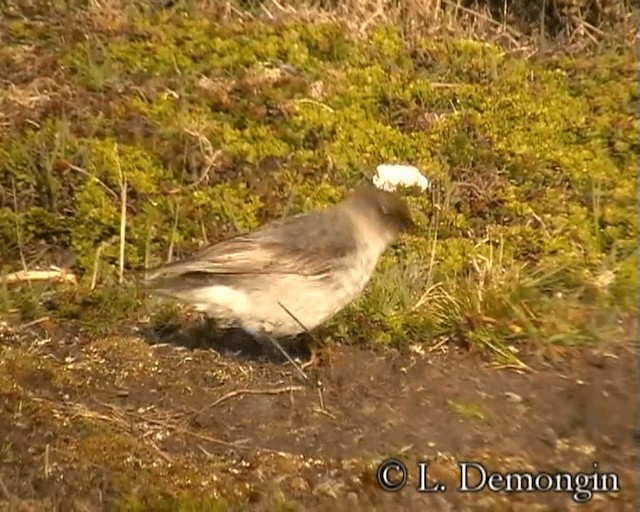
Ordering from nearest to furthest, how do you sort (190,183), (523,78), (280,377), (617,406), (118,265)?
(617,406)
(280,377)
(118,265)
(190,183)
(523,78)

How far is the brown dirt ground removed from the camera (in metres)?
4.90

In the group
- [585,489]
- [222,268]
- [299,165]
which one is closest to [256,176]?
[299,165]

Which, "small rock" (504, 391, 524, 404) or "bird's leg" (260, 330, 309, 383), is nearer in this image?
"small rock" (504, 391, 524, 404)

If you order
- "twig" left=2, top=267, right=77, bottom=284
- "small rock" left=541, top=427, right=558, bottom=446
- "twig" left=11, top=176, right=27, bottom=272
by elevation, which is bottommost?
"small rock" left=541, top=427, right=558, bottom=446

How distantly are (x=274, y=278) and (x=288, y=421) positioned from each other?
2.48 feet

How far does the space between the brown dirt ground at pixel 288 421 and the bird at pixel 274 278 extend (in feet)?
0.69

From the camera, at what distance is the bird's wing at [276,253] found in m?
6.01

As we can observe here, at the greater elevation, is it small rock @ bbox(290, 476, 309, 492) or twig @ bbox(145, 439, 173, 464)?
twig @ bbox(145, 439, 173, 464)

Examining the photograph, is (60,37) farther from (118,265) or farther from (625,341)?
(625,341)

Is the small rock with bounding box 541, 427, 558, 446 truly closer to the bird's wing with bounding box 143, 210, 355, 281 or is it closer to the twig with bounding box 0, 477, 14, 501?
the bird's wing with bounding box 143, 210, 355, 281

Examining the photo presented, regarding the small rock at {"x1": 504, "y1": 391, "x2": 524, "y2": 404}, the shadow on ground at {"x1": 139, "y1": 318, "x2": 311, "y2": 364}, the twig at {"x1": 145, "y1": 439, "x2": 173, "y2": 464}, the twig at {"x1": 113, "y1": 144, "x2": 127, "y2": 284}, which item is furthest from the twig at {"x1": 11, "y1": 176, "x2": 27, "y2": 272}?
the small rock at {"x1": 504, "y1": 391, "x2": 524, "y2": 404}

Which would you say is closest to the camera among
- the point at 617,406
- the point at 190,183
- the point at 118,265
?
the point at 617,406

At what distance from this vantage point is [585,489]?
197 inches

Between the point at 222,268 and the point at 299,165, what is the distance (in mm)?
2056
